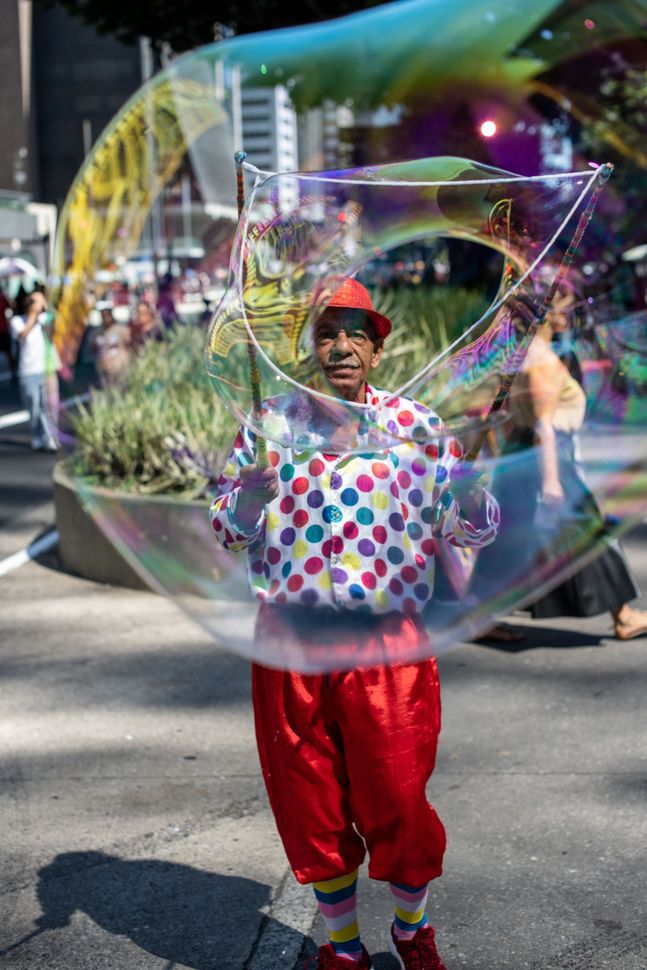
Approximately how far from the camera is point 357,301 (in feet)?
9.70

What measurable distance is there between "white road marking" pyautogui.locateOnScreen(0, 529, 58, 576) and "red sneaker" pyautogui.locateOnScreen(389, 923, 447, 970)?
17.0ft

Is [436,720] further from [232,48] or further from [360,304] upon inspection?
[232,48]

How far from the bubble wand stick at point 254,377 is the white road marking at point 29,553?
17.6ft

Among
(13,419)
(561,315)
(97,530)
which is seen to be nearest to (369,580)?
(561,315)

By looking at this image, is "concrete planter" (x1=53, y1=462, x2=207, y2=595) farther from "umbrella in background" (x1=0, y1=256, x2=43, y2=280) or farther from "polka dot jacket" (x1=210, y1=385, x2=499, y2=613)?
"umbrella in background" (x1=0, y1=256, x2=43, y2=280)

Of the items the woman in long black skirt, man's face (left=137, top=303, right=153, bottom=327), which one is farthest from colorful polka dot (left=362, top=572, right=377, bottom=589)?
man's face (left=137, top=303, right=153, bottom=327)

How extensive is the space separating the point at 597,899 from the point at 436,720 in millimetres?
910

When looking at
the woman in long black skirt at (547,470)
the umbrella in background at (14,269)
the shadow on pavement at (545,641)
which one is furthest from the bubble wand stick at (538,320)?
the umbrella in background at (14,269)

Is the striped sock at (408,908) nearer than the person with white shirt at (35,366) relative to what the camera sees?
Yes

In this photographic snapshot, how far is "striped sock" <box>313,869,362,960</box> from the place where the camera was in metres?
3.09

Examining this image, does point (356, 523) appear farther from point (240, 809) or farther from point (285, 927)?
point (240, 809)

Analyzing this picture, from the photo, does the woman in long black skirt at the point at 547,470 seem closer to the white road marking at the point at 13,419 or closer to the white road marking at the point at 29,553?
the white road marking at the point at 29,553

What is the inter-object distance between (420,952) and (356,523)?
1.01m

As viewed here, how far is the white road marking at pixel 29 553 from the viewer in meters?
8.14
